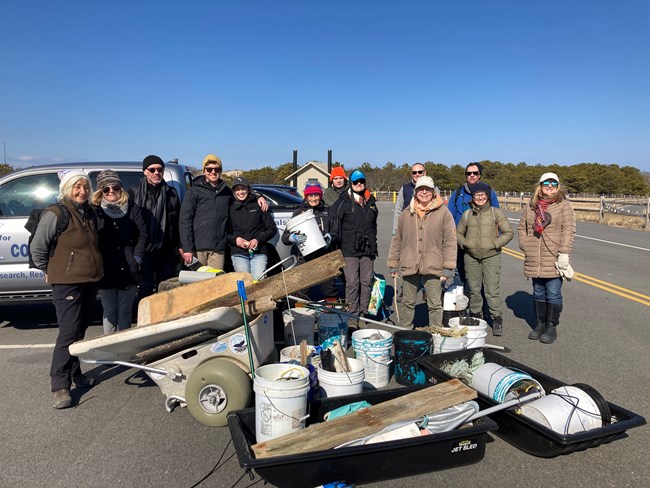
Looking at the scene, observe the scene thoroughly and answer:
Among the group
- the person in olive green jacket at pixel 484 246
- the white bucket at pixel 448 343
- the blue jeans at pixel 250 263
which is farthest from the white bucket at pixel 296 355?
the person in olive green jacket at pixel 484 246

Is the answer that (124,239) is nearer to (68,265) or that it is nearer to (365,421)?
(68,265)

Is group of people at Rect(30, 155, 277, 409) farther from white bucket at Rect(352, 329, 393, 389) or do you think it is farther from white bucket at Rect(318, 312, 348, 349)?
white bucket at Rect(352, 329, 393, 389)

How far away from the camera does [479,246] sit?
19.5 feet

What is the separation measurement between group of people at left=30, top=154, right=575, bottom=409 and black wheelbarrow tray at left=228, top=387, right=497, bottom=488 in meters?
2.22

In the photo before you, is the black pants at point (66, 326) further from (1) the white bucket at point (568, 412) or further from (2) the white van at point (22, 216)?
(1) the white bucket at point (568, 412)

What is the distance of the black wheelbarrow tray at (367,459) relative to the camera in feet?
8.93

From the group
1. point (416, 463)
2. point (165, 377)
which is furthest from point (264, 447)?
point (165, 377)

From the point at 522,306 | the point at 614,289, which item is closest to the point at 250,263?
the point at 522,306

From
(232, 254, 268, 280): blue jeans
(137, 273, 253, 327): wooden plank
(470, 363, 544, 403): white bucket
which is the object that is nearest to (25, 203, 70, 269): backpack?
(137, 273, 253, 327): wooden plank

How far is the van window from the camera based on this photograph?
6004 millimetres

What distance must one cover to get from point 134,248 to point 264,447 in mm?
2762

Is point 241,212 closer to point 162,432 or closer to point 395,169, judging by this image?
point 162,432

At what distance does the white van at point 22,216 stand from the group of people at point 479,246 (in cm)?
325

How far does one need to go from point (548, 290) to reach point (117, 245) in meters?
5.08
